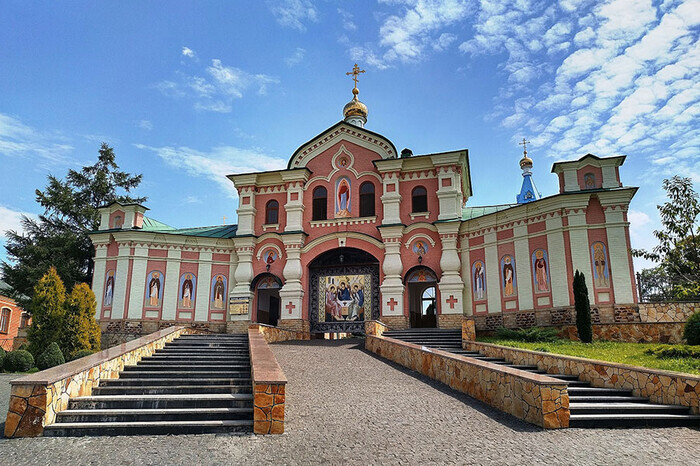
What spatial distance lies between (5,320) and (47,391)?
38.4m

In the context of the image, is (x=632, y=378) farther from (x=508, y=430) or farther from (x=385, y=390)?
(x=385, y=390)

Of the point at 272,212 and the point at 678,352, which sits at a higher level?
the point at 272,212

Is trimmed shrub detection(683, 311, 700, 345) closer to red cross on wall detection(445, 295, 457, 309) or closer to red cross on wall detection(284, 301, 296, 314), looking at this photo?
red cross on wall detection(445, 295, 457, 309)

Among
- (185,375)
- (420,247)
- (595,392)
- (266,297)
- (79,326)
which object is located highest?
(420,247)

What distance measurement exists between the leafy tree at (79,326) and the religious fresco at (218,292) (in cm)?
644

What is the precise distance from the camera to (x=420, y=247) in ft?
73.3

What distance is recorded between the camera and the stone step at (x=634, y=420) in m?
7.18

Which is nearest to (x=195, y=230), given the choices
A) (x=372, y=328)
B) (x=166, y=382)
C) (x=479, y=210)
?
(x=372, y=328)

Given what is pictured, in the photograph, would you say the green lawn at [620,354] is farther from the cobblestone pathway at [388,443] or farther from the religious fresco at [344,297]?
the religious fresco at [344,297]

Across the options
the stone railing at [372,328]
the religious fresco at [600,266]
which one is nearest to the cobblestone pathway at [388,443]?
the stone railing at [372,328]

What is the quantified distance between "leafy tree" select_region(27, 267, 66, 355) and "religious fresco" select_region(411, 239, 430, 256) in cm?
1376

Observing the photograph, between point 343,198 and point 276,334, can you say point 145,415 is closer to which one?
point 276,334

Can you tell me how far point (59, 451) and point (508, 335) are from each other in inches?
582

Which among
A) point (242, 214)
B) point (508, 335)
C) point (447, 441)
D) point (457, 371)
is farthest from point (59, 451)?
point (242, 214)
